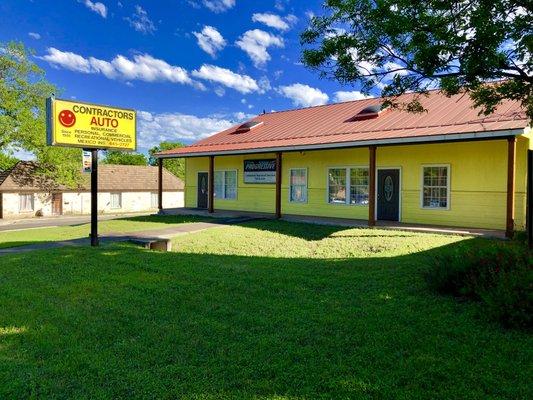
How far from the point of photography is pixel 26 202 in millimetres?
37188

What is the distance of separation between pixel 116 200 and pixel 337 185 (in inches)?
1212

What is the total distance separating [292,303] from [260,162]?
15.3 m

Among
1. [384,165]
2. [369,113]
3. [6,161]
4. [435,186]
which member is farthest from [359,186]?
[6,161]

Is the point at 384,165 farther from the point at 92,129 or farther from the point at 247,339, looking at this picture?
the point at 247,339

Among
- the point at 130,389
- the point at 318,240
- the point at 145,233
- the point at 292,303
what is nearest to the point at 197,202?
the point at 145,233

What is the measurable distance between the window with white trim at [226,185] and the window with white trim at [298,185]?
379cm

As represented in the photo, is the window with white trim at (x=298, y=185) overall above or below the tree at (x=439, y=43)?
below

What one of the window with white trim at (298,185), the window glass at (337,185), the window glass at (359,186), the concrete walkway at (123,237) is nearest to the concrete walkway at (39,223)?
the concrete walkway at (123,237)

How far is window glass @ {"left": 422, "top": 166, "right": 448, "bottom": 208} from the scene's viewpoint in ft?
49.6

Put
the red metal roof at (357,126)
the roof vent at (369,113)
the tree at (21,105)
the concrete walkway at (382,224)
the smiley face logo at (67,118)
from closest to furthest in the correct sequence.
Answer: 1. the smiley face logo at (67,118)
2. the concrete walkway at (382,224)
3. the red metal roof at (357,126)
4. the roof vent at (369,113)
5. the tree at (21,105)

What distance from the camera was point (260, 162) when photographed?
20875mm

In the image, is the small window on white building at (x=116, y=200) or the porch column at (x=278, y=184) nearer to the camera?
the porch column at (x=278, y=184)

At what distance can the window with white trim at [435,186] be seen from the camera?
49.4ft

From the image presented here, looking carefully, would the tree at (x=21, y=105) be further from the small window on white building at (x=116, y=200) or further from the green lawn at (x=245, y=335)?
the green lawn at (x=245, y=335)
